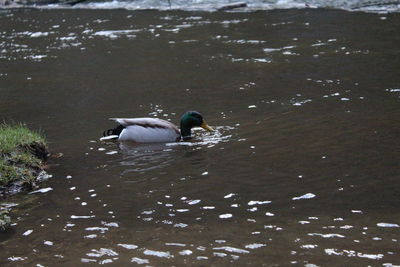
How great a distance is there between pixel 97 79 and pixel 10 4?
17.5 metres

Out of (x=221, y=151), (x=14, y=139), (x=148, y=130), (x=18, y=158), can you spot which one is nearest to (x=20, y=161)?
(x=18, y=158)

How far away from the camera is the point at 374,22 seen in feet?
71.3

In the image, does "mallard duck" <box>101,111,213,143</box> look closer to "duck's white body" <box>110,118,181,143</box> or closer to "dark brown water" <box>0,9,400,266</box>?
"duck's white body" <box>110,118,181,143</box>

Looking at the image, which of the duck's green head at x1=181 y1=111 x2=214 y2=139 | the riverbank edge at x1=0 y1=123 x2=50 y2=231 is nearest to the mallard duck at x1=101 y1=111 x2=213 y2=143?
the duck's green head at x1=181 y1=111 x2=214 y2=139

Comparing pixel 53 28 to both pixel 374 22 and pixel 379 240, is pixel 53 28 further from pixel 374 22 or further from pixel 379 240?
pixel 379 240

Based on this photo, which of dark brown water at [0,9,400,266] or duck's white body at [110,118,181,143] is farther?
duck's white body at [110,118,181,143]

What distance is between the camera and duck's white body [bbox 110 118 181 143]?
11.5 m

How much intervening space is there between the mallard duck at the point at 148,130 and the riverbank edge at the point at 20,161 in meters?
1.31

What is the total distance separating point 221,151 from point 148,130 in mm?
1526

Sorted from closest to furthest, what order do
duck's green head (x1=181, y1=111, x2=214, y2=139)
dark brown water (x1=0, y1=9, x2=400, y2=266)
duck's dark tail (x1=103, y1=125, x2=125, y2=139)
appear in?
dark brown water (x1=0, y1=9, x2=400, y2=266) → duck's dark tail (x1=103, y1=125, x2=125, y2=139) → duck's green head (x1=181, y1=111, x2=214, y2=139)

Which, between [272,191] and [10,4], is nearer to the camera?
[272,191]

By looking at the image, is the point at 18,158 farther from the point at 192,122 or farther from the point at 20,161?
the point at 192,122

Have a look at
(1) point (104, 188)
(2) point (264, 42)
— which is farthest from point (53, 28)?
(1) point (104, 188)

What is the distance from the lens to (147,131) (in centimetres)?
1159
